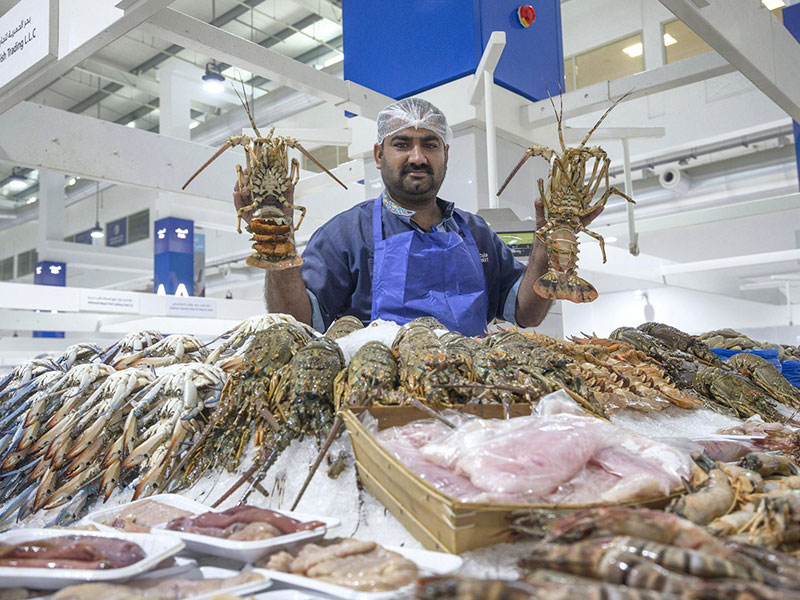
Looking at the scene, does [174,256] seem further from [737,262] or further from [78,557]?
[78,557]

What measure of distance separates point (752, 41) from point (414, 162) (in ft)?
7.90

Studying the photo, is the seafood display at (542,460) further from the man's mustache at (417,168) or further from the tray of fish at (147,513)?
the man's mustache at (417,168)

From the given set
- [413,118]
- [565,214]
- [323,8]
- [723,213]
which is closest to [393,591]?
[565,214]

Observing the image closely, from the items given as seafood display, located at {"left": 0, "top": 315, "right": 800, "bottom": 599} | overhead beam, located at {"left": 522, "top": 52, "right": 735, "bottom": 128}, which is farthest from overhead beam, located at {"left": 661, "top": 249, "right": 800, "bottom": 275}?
seafood display, located at {"left": 0, "top": 315, "right": 800, "bottom": 599}

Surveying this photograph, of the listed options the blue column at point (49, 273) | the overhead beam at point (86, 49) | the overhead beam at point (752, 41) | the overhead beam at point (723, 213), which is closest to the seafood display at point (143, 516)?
the overhead beam at point (86, 49)

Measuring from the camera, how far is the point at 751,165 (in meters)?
9.21

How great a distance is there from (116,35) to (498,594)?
2996 millimetres

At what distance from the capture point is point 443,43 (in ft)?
14.5

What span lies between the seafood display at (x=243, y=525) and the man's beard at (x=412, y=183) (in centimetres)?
199

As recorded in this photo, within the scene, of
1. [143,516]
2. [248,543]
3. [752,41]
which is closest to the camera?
[248,543]

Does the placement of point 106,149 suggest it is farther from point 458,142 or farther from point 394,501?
point 394,501

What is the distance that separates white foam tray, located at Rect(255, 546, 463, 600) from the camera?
0.94 m

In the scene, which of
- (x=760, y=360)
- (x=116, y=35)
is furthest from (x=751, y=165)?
(x=116, y=35)

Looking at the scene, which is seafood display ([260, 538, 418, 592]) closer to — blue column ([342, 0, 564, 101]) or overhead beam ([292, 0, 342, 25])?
blue column ([342, 0, 564, 101])
